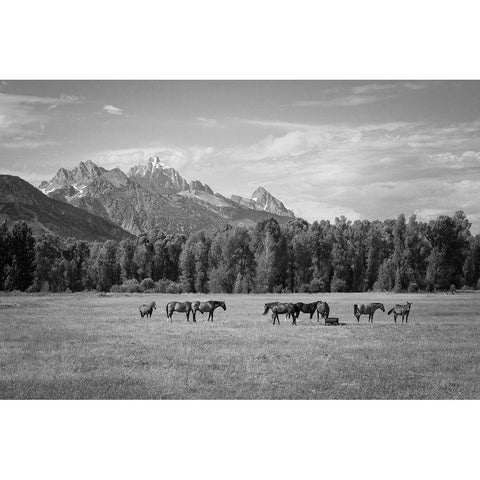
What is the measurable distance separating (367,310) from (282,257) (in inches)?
108

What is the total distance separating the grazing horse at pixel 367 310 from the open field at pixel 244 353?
16 centimetres

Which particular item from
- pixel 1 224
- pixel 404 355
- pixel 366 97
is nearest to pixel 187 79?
pixel 366 97

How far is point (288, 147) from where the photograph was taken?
15.3m

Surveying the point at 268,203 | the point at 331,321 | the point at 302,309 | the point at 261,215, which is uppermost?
the point at 268,203

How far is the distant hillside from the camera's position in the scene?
14.8 metres

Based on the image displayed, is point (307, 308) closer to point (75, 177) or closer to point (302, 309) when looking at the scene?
point (302, 309)

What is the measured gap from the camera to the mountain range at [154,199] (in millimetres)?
15172

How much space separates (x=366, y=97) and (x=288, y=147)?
224 centimetres

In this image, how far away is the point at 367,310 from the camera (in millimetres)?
16547

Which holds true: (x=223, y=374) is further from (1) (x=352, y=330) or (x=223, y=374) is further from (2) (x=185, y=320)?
(2) (x=185, y=320)

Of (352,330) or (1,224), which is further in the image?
(352,330)

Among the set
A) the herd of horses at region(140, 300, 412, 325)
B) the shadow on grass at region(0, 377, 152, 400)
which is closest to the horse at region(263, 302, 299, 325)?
the herd of horses at region(140, 300, 412, 325)

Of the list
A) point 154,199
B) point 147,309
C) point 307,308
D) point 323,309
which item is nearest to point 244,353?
point 307,308

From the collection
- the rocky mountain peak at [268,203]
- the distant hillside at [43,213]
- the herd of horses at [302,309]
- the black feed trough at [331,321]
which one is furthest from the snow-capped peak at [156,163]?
the black feed trough at [331,321]
